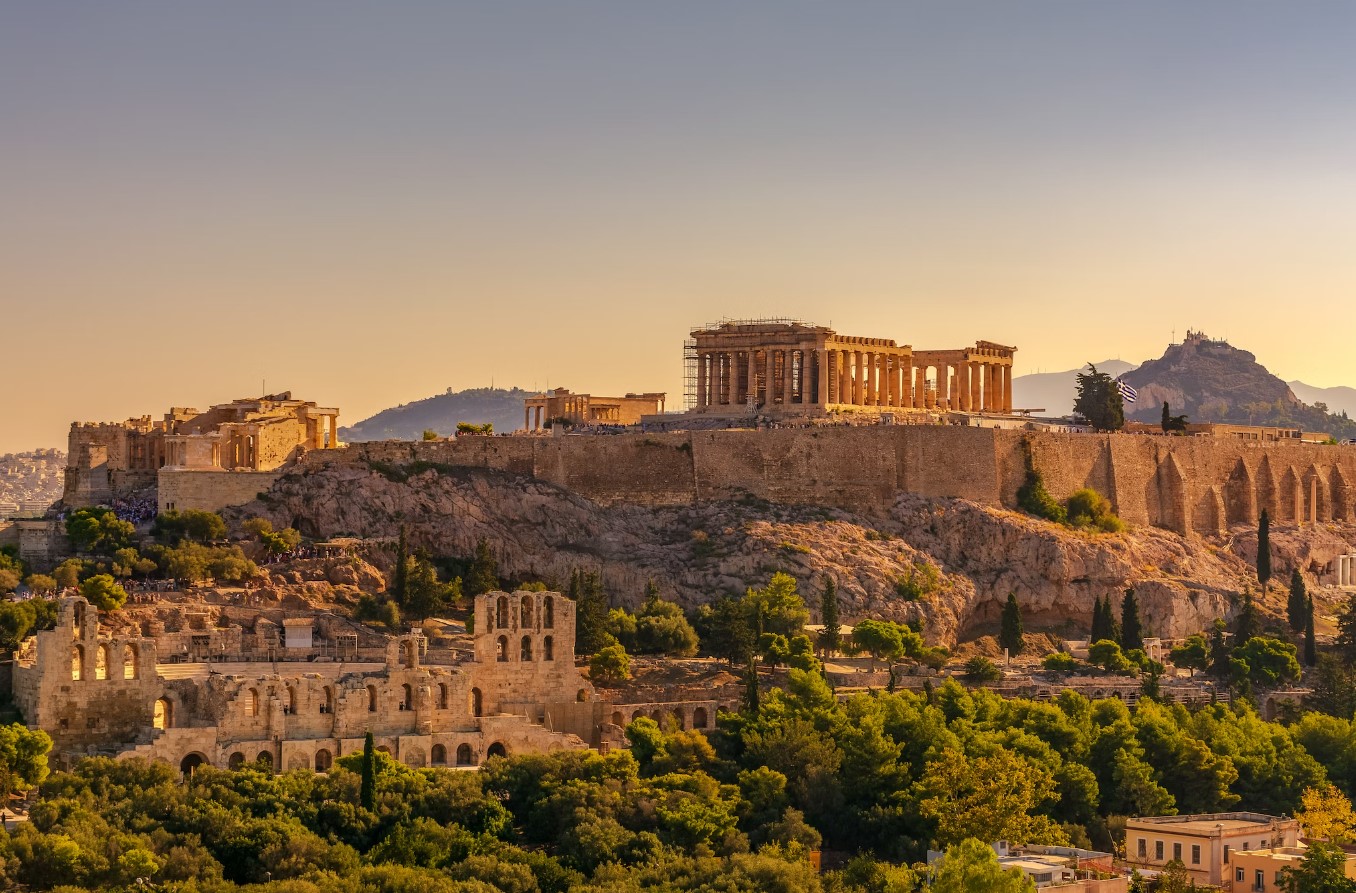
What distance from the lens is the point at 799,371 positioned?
351 ft

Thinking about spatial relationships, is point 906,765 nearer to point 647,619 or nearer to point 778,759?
point 778,759

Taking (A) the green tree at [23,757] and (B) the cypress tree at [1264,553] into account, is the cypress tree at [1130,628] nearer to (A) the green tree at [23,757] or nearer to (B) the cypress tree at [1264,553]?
(B) the cypress tree at [1264,553]

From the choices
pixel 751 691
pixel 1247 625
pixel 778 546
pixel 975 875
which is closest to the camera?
pixel 975 875

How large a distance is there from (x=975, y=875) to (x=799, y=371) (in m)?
45.2

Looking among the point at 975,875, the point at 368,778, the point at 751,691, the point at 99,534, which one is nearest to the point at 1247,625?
the point at 751,691

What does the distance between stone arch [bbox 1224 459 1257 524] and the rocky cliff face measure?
1206cm

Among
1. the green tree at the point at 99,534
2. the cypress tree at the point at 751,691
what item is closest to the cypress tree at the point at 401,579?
the green tree at the point at 99,534

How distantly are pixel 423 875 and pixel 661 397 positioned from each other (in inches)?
2003

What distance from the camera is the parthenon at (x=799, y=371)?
349ft

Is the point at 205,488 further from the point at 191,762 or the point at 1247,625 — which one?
the point at 1247,625

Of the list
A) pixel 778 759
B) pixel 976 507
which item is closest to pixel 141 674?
pixel 778 759

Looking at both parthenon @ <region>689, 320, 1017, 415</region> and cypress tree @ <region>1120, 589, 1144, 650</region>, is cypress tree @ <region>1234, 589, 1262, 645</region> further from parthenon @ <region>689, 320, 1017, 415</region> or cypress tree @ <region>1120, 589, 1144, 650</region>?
parthenon @ <region>689, 320, 1017, 415</region>

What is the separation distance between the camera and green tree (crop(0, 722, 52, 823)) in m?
67.9

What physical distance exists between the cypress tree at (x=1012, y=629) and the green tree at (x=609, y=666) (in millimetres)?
17642
